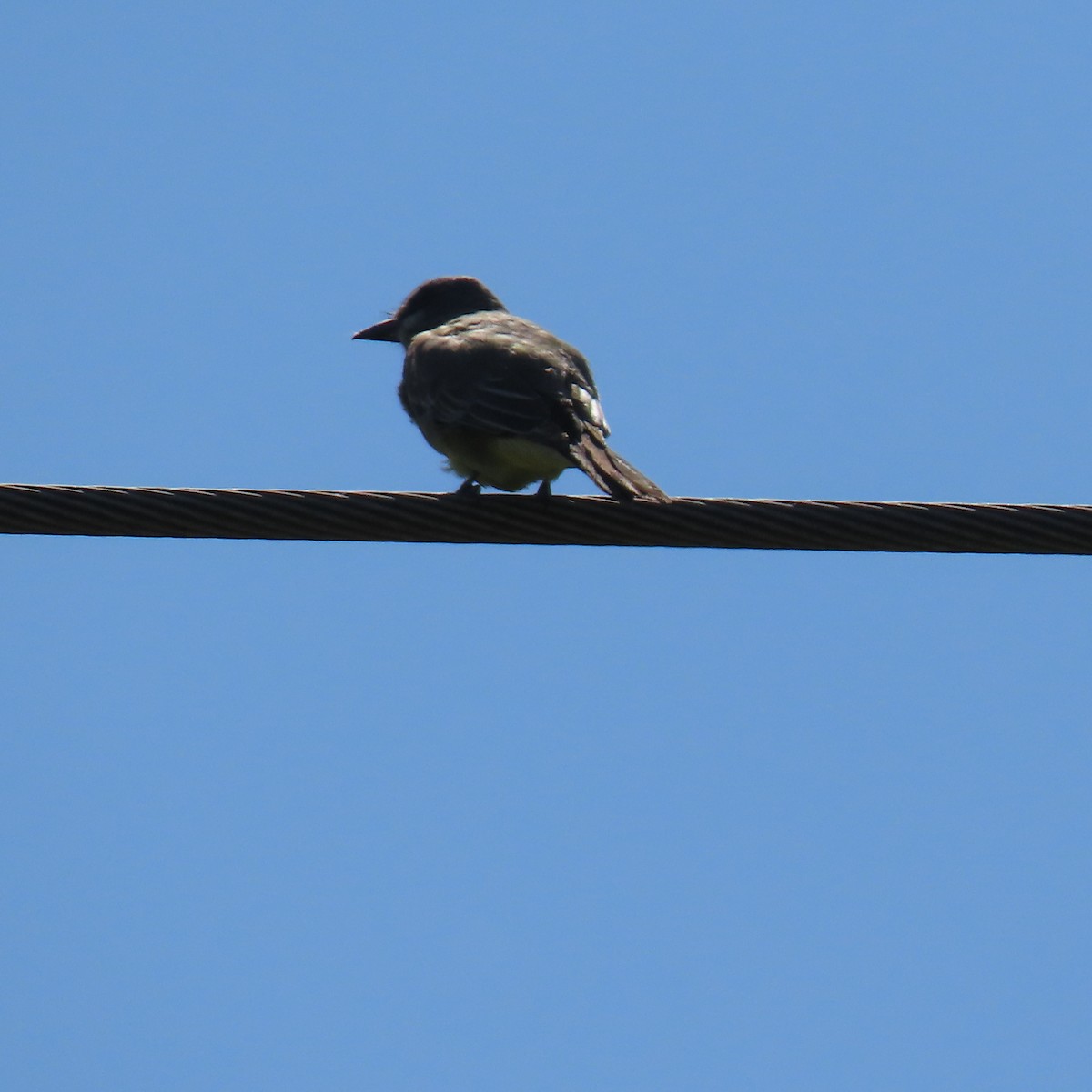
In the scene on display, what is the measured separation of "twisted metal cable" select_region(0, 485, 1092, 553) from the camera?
15.3 feet

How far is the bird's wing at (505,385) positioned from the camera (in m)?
6.71

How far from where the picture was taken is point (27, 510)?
4625 millimetres

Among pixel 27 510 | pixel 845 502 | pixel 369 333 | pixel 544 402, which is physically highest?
pixel 369 333

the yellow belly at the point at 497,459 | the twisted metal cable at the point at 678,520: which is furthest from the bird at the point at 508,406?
the twisted metal cable at the point at 678,520

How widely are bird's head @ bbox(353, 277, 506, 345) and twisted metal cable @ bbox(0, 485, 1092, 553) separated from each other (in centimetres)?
497

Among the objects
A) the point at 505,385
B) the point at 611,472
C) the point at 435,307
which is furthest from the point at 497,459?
the point at 435,307

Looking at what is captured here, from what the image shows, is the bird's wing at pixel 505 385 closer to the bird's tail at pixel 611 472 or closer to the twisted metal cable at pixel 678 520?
the bird's tail at pixel 611 472

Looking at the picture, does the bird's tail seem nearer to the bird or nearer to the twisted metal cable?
the bird

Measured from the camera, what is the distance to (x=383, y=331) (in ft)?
32.9

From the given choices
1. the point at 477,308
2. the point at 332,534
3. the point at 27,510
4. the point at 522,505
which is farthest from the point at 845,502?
the point at 477,308

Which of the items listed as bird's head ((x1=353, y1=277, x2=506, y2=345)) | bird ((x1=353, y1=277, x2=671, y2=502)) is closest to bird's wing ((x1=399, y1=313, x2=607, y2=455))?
bird ((x1=353, y1=277, x2=671, y2=502))

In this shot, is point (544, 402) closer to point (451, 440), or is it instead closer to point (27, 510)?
point (451, 440)

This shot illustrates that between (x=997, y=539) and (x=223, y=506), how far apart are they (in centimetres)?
220

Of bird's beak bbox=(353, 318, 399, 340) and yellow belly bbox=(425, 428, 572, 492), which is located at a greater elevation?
bird's beak bbox=(353, 318, 399, 340)
